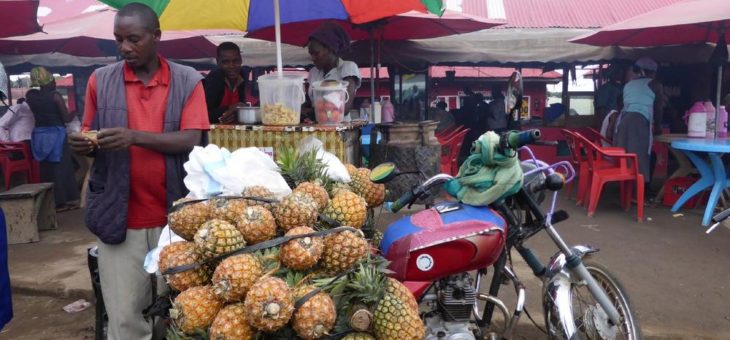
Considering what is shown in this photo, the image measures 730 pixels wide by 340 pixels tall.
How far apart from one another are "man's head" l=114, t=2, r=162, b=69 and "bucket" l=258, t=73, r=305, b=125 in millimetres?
1021

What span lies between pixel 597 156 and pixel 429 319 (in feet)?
16.8

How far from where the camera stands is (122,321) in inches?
99.7

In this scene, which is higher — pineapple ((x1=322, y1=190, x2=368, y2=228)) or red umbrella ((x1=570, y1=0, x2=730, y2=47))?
red umbrella ((x1=570, y1=0, x2=730, y2=47))

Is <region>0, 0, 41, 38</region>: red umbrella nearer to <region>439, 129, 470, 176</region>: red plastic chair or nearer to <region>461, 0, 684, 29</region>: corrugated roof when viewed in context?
<region>439, 129, 470, 176</region>: red plastic chair

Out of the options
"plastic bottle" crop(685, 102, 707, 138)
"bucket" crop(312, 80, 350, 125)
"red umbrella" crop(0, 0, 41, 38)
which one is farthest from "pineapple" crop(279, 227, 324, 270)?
"plastic bottle" crop(685, 102, 707, 138)

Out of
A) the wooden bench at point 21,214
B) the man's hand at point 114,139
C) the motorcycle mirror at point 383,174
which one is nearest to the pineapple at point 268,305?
the motorcycle mirror at point 383,174

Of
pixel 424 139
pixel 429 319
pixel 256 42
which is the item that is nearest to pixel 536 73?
pixel 256 42

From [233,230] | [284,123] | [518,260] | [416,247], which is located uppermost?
[284,123]

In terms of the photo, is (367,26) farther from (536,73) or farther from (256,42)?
(536,73)

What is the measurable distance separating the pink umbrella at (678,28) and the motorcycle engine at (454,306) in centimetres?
490

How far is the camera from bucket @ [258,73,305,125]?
3.37m

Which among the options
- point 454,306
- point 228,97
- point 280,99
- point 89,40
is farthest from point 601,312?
point 89,40

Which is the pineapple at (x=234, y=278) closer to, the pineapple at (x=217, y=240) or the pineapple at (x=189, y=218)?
the pineapple at (x=217, y=240)

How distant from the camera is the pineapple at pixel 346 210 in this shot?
6.84ft
